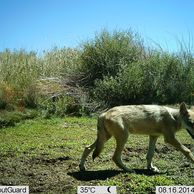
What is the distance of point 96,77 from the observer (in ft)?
49.6

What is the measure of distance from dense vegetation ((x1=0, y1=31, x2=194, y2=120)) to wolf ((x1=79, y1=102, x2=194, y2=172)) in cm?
514

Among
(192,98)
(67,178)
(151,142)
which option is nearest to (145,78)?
(192,98)

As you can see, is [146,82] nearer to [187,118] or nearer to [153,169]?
[187,118]

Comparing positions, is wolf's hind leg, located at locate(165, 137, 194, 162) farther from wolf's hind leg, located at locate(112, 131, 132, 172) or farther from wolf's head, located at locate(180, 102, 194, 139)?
wolf's hind leg, located at locate(112, 131, 132, 172)

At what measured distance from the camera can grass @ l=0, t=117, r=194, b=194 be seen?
670 centimetres

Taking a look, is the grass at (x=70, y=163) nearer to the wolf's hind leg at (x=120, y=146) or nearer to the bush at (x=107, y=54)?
the wolf's hind leg at (x=120, y=146)

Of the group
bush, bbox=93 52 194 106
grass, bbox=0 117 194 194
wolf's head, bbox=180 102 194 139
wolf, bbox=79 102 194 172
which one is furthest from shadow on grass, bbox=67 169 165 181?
bush, bbox=93 52 194 106

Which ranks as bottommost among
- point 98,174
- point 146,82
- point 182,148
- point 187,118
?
point 98,174

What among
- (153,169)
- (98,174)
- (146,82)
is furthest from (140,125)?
(146,82)

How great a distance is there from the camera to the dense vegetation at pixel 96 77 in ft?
43.6

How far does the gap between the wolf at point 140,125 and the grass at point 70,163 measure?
0.28 meters

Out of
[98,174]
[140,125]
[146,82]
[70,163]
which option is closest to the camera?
[98,174]

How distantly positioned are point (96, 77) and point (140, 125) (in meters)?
7.58

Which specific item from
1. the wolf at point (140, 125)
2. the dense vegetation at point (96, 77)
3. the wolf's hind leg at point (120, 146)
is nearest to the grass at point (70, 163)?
the wolf's hind leg at point (120, 146)
